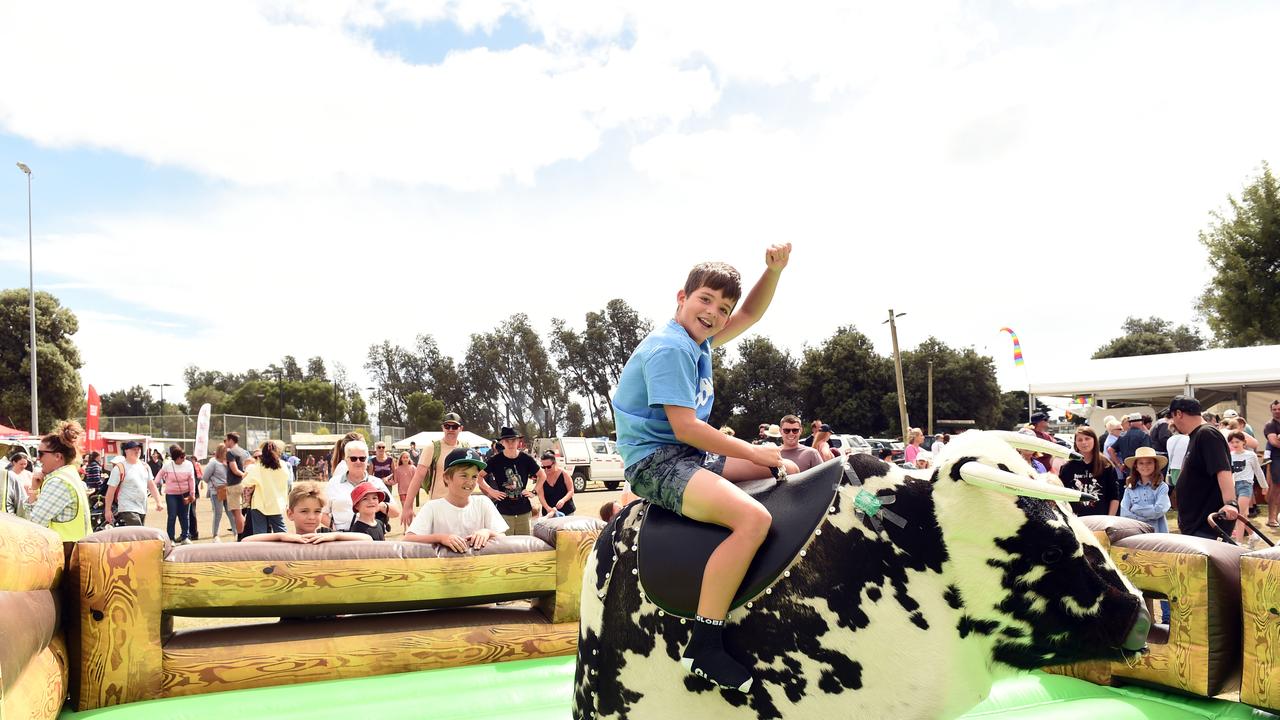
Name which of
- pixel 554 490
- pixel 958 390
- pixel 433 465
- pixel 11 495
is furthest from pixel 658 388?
pixel 958 390

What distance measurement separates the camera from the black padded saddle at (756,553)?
2129mm

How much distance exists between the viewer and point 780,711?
2098mm

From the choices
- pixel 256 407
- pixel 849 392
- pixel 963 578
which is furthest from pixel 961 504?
pixel 256 407

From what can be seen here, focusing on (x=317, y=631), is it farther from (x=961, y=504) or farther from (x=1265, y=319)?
(x=1265, y=319)

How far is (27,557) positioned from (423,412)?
56232 millimetres

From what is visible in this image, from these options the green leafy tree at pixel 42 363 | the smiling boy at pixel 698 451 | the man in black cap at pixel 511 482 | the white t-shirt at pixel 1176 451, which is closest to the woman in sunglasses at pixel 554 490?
the man in black cap at pixel 511 482

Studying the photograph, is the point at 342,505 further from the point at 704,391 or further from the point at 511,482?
the point at 704,391

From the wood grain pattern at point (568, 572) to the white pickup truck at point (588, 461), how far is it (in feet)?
73.7

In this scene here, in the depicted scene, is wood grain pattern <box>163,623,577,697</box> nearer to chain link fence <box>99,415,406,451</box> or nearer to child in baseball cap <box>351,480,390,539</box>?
child in baseball cap <box>351,480,390,539</box>

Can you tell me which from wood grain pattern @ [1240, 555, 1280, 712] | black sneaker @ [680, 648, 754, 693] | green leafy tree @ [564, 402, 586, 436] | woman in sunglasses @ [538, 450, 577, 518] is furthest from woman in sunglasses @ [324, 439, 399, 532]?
green leafy tree @ [564, 402, 586, 436]

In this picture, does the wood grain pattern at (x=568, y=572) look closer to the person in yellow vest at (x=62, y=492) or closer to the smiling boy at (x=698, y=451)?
the smiling boy at (x=698, y=451)

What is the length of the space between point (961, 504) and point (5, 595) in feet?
11.4

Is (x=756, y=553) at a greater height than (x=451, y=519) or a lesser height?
greater

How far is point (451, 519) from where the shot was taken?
204 inches
